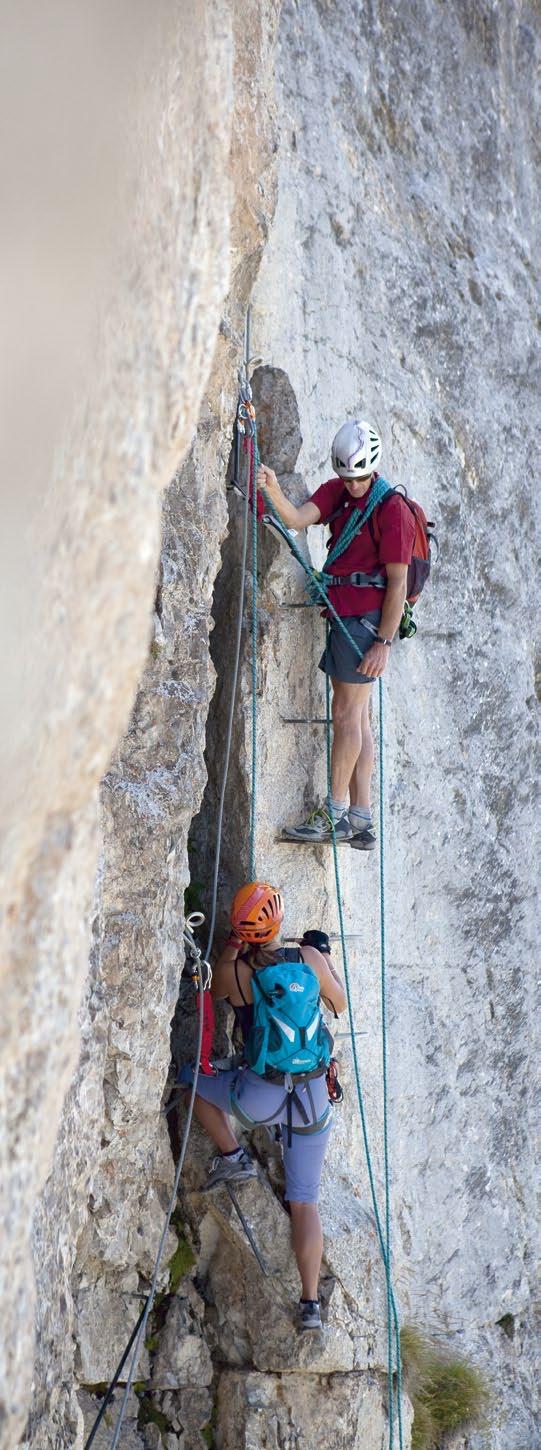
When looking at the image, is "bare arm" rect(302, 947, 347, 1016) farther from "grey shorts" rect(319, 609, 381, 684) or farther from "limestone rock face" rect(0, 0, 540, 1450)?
"grey shorts" rect(319, 609, 381, 684)

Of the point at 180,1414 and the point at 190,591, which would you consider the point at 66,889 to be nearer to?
the point at 190,591

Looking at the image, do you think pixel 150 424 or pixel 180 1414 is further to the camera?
pixel 180 1414

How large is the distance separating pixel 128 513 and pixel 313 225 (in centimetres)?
601

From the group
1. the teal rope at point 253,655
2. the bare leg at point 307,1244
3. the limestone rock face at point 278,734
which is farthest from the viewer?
the teal rope at point 253,655

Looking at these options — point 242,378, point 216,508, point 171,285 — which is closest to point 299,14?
point 242,378

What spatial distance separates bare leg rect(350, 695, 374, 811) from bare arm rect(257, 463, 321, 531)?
1.07 m

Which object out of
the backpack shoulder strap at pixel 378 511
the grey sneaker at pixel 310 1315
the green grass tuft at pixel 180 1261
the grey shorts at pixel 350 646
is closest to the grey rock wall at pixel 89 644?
the green grass tuft at pixel 180 1261

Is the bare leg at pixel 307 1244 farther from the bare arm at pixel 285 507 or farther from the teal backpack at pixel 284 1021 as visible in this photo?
the bare arm at pixel 285 507

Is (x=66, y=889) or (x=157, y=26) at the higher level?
(x=157, y=26)

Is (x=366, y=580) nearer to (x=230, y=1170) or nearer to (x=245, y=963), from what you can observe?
(x=245, y=963)

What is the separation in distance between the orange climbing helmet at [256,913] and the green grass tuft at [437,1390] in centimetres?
287

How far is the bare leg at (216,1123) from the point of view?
6789mm

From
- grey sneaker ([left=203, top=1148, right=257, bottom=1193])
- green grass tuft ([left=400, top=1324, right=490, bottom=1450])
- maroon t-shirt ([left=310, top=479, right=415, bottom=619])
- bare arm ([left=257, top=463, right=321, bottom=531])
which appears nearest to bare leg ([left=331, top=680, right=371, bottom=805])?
maroon t-shirt ([left=310, top=479, right=415, bottom=619])

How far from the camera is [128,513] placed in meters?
3.52
